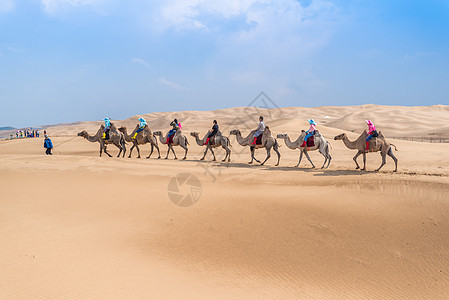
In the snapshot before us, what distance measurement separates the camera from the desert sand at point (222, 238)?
17.0 feet

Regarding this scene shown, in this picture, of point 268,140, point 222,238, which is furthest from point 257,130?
point 222,238

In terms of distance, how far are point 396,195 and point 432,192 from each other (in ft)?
3.74

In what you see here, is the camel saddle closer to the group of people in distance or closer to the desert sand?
the group of people in distance

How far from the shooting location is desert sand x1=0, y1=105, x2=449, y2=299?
5188 millimetres

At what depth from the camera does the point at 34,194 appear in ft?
29.3

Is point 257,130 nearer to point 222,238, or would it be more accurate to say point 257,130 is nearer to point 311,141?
point 311,141

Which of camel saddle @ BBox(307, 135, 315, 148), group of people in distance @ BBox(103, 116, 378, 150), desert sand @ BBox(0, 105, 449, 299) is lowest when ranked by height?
desert sand @ BBox(0, 105, 449, 299)

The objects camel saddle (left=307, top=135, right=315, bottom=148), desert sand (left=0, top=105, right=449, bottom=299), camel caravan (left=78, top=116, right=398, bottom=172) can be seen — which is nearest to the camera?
desert sand (left=0, top=105, right=449, bottom=299)

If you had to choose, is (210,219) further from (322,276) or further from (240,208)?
(322,276)

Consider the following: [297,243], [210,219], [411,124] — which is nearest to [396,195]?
[297,243]

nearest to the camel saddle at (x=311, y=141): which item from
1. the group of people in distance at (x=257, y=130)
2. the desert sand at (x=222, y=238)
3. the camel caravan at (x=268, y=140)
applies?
the camel caravan at (x=268, y=140)

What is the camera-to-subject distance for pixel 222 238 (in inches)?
274

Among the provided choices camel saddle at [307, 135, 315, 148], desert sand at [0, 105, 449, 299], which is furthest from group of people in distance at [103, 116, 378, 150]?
desert sand at [0, 105, 449, 299]

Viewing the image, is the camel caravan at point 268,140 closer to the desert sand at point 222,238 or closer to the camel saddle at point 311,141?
the camel saddle at point 311,141
